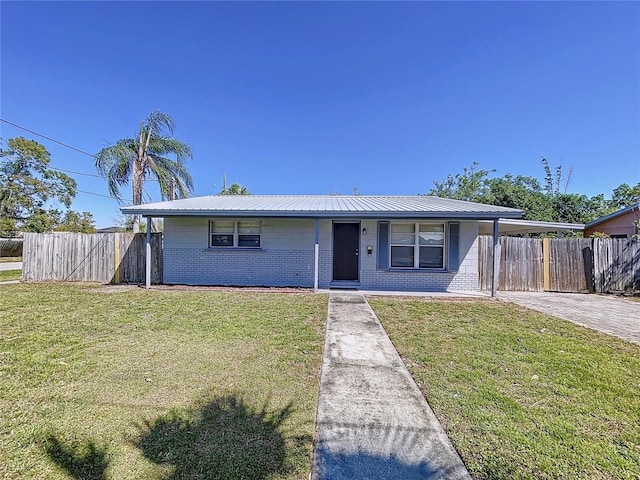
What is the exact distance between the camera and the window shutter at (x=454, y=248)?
9.87 metres

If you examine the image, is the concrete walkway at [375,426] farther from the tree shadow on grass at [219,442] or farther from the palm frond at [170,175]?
the palm frond at [170,175]

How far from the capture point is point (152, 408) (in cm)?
280

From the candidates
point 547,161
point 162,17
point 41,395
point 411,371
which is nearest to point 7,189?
point 162,17

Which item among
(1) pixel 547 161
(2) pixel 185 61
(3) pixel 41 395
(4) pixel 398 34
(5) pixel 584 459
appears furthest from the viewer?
(1) pixel 547 161

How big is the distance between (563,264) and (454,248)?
4583 mm

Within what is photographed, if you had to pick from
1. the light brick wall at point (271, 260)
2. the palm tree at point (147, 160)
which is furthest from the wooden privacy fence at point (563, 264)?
the palm tree at point (147, 160)

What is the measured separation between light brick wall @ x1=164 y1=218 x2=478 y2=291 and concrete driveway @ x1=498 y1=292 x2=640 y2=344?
1.97m

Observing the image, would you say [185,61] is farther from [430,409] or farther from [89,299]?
[430,409]

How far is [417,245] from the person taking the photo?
10.1 metres

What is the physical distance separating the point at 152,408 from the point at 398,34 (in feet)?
45.0

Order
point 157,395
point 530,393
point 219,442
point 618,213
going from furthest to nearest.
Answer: point 618,213 < point 530,393 < point 157,395 < point 219,442

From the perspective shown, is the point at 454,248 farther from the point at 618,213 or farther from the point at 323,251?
the point at 618,213

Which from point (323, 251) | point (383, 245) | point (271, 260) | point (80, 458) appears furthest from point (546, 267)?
point (80, 458)

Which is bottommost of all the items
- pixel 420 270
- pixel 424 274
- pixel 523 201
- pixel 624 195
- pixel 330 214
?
pixel 424 274
